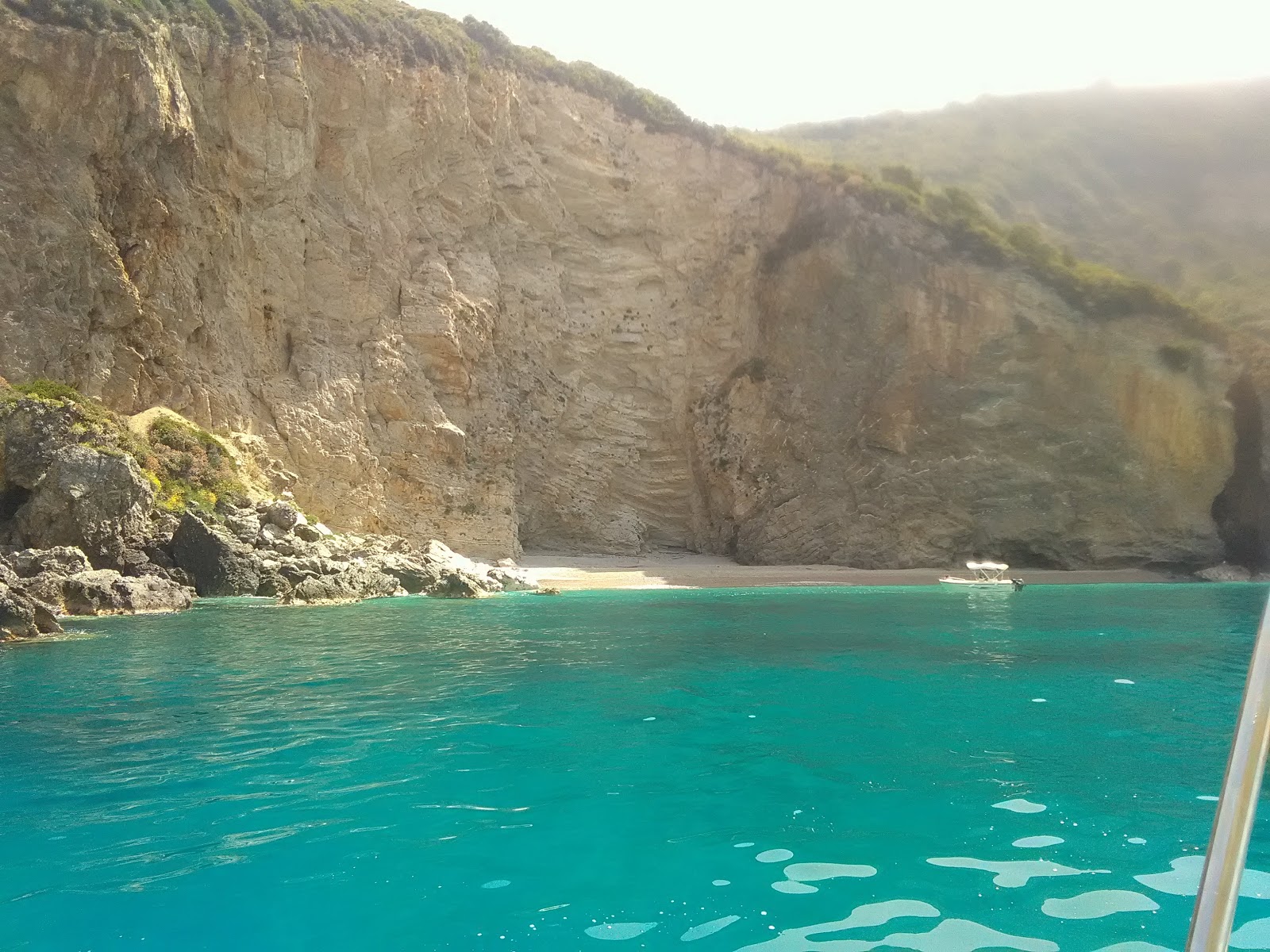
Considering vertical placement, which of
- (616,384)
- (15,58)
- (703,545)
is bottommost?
(703,545)

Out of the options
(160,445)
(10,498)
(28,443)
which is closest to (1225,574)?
(160,445)

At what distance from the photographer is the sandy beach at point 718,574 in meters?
31.1

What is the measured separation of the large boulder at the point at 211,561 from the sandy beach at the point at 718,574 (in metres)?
9.89

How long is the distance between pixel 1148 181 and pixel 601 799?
6702mm

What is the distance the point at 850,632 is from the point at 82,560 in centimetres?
1497

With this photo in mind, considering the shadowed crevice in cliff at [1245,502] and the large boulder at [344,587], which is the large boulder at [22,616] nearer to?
the large boulder at [344,587]

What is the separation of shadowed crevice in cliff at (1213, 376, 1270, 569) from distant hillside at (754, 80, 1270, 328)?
31.2 meters

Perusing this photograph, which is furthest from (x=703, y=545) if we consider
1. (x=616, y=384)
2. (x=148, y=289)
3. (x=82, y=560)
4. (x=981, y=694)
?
(x=981, y=694)

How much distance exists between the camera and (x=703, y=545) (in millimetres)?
40625

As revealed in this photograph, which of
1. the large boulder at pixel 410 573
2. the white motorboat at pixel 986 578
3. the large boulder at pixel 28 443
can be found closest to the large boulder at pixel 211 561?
the large boulder at pixel 410 573

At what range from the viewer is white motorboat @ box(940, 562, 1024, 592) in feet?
101

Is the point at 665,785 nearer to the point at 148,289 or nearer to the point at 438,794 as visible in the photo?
the point at 438,794

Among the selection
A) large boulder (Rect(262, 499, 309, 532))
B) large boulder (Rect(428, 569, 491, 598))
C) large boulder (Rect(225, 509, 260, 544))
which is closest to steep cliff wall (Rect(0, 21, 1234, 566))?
large boulder (Rect(262, 499, 309, 532))

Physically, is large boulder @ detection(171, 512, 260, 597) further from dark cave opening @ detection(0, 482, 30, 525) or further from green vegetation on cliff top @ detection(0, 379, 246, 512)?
dark cave opening @ detection(0, 482, 30, 525)
